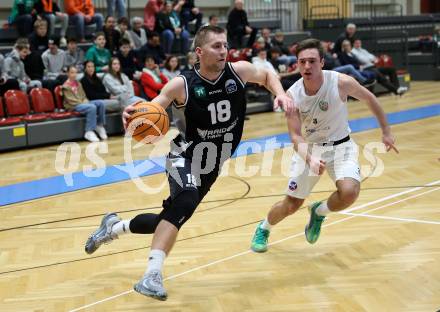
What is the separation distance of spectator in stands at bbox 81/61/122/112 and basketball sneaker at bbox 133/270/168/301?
8.13 meters

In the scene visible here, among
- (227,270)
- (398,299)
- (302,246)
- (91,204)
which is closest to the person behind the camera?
(398,299)

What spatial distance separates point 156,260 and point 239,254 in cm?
126

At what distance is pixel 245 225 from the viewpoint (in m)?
6.01

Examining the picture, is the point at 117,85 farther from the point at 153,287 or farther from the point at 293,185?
the point at 153,287

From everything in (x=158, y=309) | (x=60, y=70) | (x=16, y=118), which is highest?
(x=60, y=70)

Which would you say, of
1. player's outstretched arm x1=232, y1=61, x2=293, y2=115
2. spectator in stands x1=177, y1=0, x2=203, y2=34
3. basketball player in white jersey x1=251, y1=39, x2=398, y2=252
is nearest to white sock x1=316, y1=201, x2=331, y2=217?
basketball player in white jersey x1=251, y1=39, x2=398, y2=252

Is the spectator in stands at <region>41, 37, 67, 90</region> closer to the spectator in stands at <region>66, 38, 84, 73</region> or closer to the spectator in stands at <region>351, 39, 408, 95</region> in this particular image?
the spectator in stands at <region>66, 38, 84, 73</region>

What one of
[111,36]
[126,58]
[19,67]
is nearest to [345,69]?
→ [126,58]

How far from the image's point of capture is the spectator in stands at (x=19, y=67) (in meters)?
11.4

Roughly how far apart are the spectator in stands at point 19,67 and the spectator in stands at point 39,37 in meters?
0.96

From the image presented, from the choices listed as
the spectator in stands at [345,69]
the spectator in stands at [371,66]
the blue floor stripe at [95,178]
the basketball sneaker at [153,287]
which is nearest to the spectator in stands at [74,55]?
the blue floor stripe at [95,178]

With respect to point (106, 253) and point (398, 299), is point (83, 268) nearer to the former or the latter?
point (106, 253)

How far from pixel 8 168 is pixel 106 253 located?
180 inches

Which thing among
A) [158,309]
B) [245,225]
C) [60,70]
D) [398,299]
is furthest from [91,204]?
[60,70]
